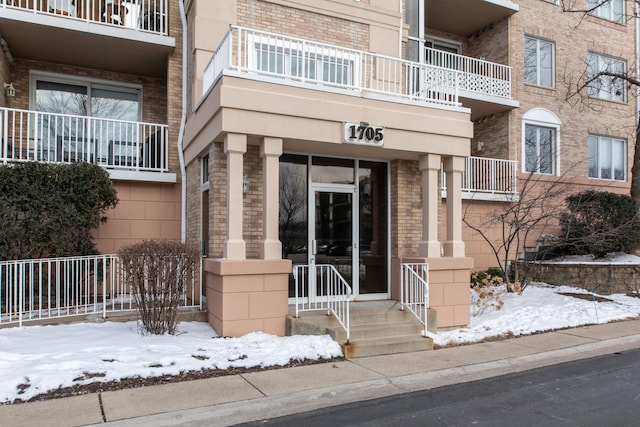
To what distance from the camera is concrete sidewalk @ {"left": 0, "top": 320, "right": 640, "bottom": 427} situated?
454 cm

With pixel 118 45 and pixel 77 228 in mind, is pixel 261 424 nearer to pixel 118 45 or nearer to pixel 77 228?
pixel 77 228

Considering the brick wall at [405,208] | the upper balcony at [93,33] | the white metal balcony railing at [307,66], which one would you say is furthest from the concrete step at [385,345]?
the upper balcony at [93,33]

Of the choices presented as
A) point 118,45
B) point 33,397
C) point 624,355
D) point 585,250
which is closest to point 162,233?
point 118,45

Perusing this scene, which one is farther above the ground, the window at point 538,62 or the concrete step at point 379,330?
the window at point 538,62

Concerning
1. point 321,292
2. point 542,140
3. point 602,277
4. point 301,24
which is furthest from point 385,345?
point 542,140

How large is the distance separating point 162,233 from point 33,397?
590 cm

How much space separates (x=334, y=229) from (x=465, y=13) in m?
10.4

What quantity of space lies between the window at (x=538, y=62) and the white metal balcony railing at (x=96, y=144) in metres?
12.5

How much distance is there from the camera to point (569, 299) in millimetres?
10938

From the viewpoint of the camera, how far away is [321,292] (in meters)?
8.23

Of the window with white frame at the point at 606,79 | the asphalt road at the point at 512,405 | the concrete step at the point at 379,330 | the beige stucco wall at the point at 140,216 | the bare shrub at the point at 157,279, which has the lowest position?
the asphalt road at the point at 512,405

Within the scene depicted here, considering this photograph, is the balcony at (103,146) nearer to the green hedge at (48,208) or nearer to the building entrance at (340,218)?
the green hedge at (48,208)

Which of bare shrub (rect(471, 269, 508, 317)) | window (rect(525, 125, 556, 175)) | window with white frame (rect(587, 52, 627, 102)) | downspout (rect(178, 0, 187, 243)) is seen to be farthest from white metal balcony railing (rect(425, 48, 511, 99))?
downspout (rect(178, 0, 187, 243))

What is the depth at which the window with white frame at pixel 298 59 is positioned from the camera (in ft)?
26.5
